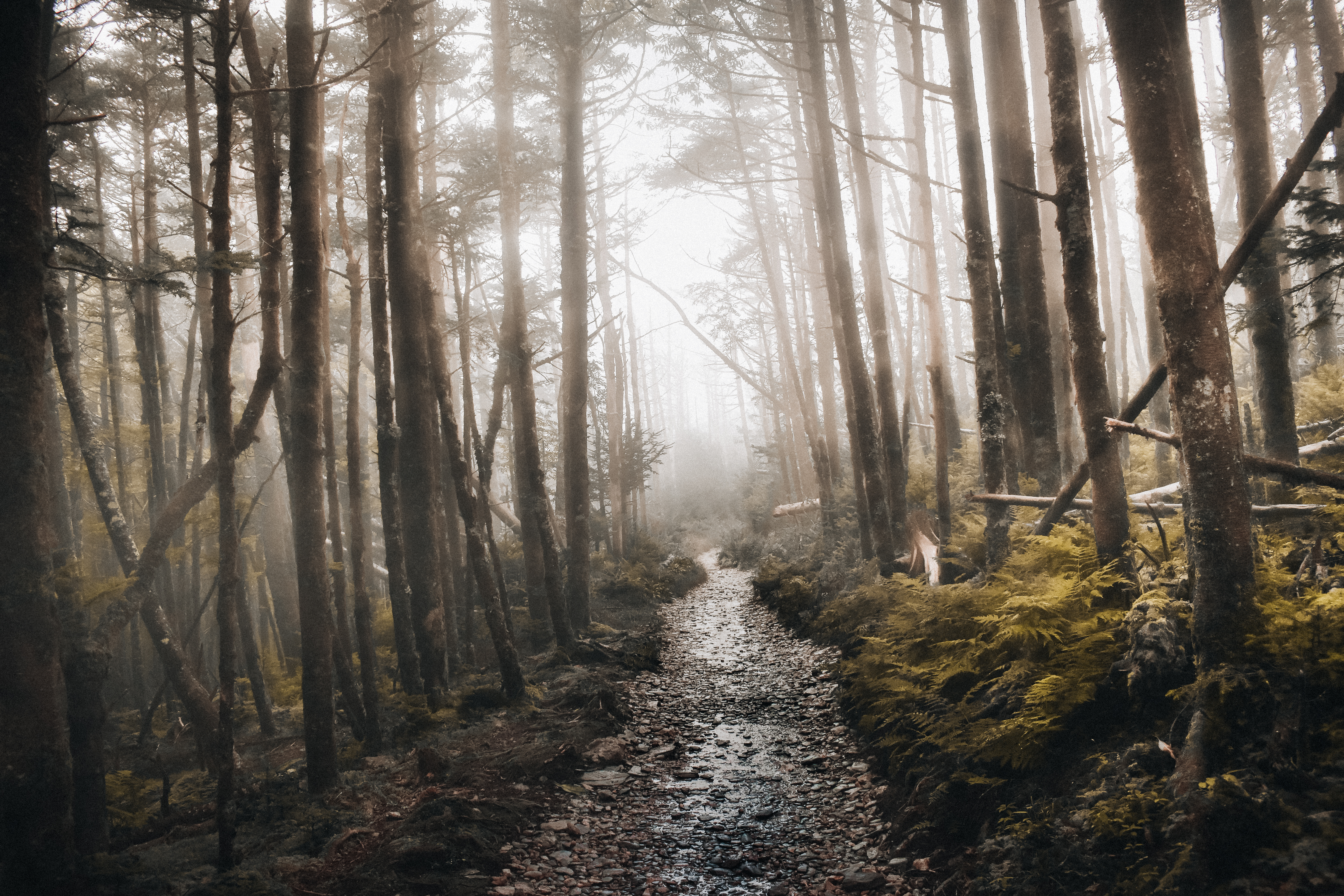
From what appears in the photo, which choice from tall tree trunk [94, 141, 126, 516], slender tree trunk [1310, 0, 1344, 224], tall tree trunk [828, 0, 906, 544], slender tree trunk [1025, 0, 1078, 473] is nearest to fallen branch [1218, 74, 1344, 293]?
slender tree trunk [1025, 0, 1078, 473]

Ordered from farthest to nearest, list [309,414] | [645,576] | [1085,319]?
[645,576]
[309,414]
[1085,319]

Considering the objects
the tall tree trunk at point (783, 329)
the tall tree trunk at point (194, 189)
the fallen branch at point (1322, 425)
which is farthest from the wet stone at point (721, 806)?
the tall tree trunk at point (783, 329)

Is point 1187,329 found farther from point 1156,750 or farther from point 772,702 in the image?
point 772,702

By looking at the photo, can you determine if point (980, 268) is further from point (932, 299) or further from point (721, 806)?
point (721, 806)

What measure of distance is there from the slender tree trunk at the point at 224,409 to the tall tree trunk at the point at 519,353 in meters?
4.37

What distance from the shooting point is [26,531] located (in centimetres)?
391

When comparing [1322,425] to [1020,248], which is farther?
[1322,425]

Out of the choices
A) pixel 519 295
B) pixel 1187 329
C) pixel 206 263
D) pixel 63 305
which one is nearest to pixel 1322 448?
pixel 1187 329

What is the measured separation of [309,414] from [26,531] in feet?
5.95

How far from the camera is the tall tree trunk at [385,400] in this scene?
23.4 feet

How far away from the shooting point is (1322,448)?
269 inches

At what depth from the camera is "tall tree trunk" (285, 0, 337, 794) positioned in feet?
16.9

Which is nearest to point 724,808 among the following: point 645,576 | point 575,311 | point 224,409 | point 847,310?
point 224,409

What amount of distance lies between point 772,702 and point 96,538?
617 inches
